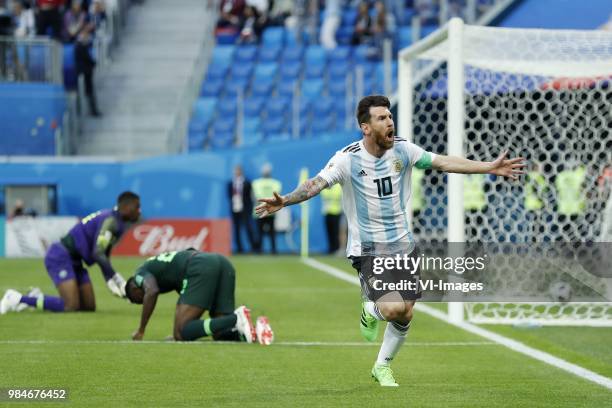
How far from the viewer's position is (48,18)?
108 ft

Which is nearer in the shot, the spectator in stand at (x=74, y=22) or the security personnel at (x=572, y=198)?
the security personnel at (x=572, y=198)

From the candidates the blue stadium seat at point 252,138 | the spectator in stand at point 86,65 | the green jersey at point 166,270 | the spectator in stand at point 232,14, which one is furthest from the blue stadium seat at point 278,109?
the green jersey at point 166,270

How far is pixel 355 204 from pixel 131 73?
2630 centimetres

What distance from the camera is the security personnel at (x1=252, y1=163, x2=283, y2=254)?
2869 centimetres

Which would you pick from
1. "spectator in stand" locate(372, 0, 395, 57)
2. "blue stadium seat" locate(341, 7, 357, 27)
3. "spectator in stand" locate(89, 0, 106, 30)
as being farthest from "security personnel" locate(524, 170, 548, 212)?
"spectator in stand" locate(89, 0, 106, 30)

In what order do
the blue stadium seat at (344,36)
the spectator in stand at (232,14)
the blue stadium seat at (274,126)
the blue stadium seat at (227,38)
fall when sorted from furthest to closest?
the blue stadium seat at (227,38) < the spectator in stand at (232,14) < the blue stadium seat at (344,36) < the blue stadium seat at (274,126)

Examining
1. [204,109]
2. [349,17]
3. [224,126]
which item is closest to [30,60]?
[204,109]

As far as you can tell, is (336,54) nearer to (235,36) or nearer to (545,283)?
(235,36)

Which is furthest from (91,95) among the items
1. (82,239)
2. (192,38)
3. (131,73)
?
(82,239)

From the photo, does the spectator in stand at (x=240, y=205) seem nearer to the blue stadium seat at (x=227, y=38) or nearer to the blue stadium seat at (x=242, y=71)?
the blue stadium seat at (x=242, y=71)

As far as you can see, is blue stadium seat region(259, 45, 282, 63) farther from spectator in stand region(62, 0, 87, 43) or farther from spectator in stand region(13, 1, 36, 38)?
spectator in stand region(13, 1, 36, 38)

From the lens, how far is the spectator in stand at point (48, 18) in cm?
3278

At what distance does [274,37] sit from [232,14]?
4.38ft

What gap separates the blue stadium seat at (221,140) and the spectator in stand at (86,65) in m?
3.09
